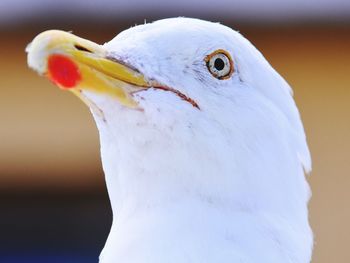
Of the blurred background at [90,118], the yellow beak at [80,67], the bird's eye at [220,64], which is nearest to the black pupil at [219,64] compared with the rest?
the bird's eye at [220,64]

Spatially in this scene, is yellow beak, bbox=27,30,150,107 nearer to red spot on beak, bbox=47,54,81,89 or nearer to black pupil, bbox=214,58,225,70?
red spot on beak, bbox=47,54,81,89

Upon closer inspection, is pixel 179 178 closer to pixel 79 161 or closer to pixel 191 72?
pixel 191 72

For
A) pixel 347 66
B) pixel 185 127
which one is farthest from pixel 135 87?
pixel 347 66

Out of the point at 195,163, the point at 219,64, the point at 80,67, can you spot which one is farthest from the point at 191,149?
the point at 80,67

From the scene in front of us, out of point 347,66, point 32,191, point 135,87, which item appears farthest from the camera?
point 32,191

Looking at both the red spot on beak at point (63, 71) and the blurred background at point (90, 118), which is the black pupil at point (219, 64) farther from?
the blurred background at point (90, 118)

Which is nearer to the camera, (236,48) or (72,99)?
(236,48)
